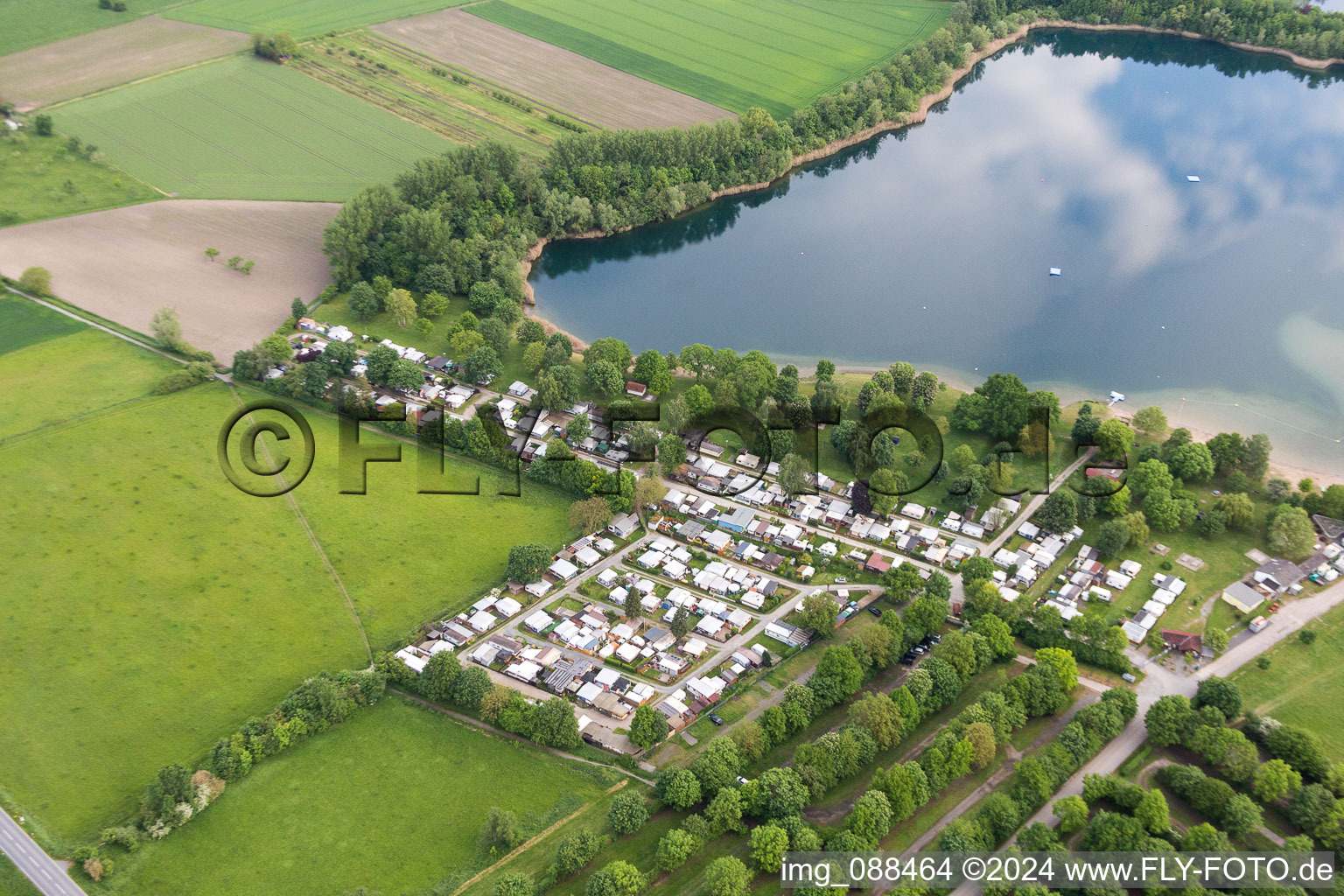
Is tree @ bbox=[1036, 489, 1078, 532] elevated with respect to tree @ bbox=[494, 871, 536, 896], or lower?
elevated

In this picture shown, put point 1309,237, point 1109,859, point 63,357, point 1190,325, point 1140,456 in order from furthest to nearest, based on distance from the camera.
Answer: point 1309,237 → point 1190,325 → point 63,357 → point 1140,456 → point 1109,859

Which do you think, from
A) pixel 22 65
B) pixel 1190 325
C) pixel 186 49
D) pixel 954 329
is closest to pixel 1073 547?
pixel 954 329

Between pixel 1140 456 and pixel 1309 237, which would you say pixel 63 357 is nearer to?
pixel 1140 456

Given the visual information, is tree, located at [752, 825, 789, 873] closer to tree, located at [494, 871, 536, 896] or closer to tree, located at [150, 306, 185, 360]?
tree, located at [494, 871, 536, 896]

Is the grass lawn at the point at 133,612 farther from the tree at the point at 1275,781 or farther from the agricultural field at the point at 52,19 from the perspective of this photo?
the agricultural field at the point at 52,19

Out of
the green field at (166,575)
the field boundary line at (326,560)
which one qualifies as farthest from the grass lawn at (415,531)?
the field boundary line at (326,560)

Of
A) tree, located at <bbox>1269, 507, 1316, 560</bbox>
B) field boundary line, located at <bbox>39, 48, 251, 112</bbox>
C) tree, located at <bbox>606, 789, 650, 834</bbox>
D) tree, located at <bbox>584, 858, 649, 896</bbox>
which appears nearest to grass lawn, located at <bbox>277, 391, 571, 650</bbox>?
tree, located at <bbox>606, 789, 650, 834</bbox>

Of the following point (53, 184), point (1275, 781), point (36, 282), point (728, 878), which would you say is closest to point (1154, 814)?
point (1275, 781)
